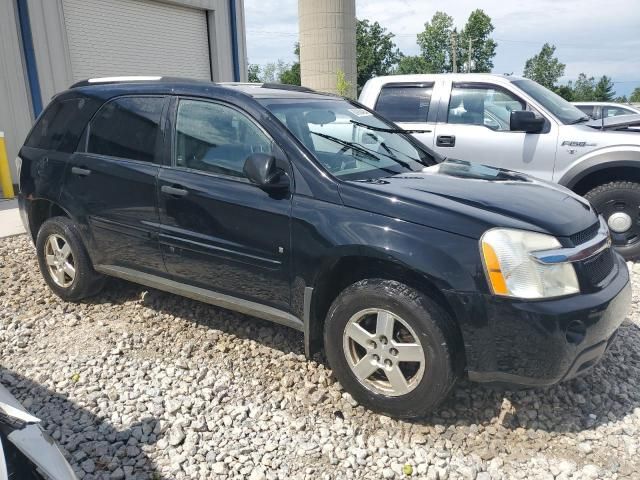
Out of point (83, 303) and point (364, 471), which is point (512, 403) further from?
point (83, 303)

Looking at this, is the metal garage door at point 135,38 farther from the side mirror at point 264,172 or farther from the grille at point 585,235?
the grille at point 585,235

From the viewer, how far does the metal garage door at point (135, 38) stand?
983 centimetres

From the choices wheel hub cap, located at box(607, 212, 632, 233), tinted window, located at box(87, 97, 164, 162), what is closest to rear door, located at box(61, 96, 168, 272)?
tinted window, located at box(87, 97, 164, 162)

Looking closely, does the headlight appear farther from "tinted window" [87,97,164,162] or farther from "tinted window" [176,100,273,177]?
"tinted window" [87,97,164,162]

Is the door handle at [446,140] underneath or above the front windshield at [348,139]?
underneath

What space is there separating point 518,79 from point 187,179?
14.2 feet

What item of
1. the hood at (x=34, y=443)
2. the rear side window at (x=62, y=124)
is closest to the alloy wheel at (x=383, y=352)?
the hood at (x=34, y=443)

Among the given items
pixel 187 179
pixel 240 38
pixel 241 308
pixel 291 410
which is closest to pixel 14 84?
pixel 240 38

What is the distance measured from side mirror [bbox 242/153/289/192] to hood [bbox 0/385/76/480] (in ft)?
5.30

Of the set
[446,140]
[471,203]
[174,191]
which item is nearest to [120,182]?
[174,191]

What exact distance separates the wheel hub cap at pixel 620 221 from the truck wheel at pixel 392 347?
3.62 metres

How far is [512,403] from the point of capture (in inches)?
123

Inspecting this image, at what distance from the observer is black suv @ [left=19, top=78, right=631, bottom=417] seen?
2.62m

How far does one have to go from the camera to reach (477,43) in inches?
2739
